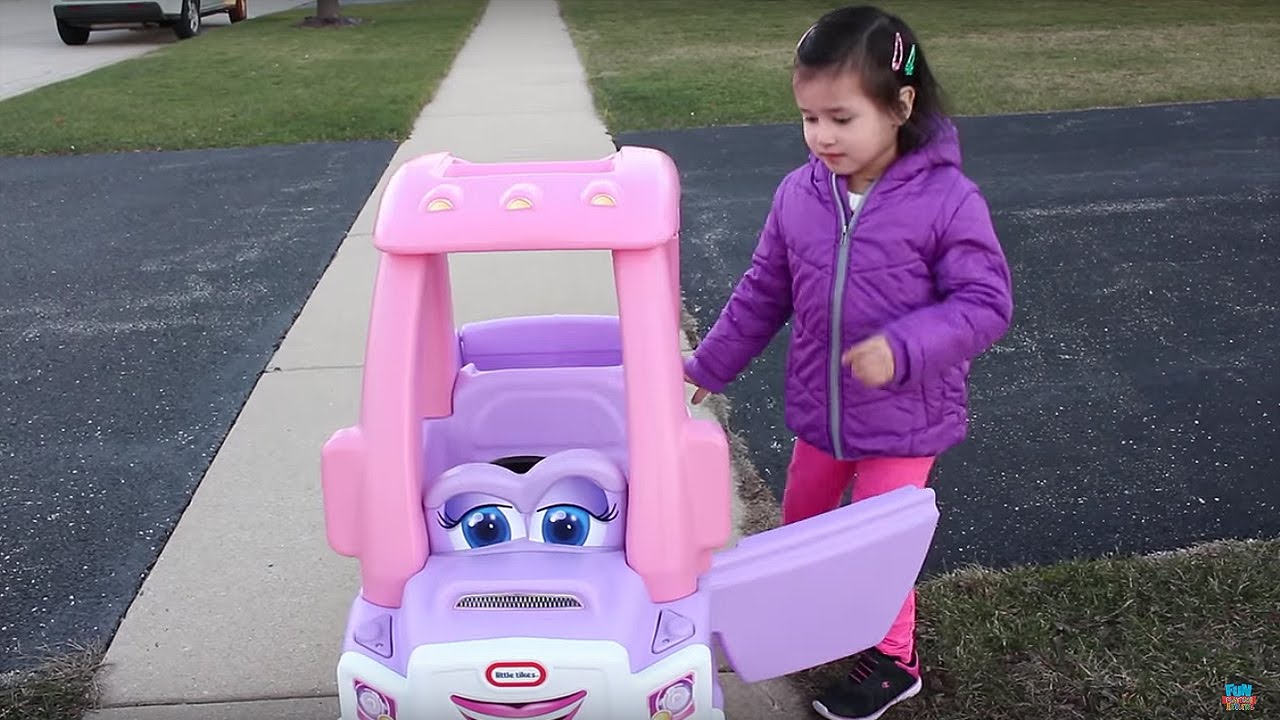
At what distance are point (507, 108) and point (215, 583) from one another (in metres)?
6.91

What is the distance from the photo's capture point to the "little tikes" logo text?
1715mm

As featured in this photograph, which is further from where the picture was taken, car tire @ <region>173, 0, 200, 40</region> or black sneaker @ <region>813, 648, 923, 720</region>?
car tire @ <region>173, 0, 200, 40</region>

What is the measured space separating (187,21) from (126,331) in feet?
43.9

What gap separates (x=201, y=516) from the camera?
10.1 feet

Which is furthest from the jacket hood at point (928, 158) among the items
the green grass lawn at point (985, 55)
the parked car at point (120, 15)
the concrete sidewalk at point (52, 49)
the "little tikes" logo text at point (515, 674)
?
the parked car at point (120, 15)

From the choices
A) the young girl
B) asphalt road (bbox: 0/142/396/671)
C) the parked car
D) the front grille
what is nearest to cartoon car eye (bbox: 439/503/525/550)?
the front grille

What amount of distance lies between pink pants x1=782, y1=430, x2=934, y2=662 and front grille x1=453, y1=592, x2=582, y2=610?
2.20 feet

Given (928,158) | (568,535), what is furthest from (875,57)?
(568,535)

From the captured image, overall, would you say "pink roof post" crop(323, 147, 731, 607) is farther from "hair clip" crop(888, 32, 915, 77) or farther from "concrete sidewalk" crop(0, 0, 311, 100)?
"concrete sidewalk" crop(0, 0, 311, 100)

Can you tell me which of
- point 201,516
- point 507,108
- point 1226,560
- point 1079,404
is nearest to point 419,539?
point 201,516

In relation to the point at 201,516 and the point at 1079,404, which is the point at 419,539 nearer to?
the point at 201,516

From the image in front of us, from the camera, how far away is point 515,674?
172 cm

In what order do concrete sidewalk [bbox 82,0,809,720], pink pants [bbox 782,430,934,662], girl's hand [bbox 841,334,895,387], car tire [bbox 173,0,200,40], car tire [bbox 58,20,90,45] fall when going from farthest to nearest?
1. car tire [bbox 173,0,200,40]
2. car tire [bbox 58,20,90,45]
3. concrete sidewalk [bbox 82,0,809,720]
4. pink pants [bbox 782,430,934,662]
5. girl's hand [bbox 841,334,895,387]

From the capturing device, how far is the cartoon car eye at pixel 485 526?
6.24 ft
